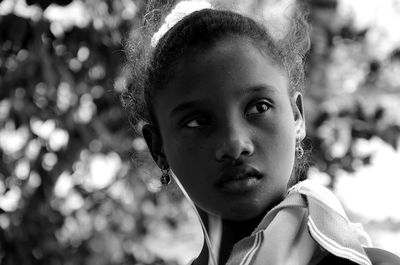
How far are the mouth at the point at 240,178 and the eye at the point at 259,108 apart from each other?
9cm

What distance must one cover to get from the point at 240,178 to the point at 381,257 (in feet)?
0.80

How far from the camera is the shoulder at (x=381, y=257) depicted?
109cm

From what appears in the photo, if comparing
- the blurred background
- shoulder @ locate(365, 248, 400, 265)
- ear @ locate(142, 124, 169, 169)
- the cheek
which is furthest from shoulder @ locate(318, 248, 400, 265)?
the blurred background

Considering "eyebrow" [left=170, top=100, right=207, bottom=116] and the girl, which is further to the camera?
"eyebrow" [left=170, top=100, right=207, bottom=116]

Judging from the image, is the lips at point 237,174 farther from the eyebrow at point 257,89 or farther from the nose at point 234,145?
the eyebrow at point 257,89

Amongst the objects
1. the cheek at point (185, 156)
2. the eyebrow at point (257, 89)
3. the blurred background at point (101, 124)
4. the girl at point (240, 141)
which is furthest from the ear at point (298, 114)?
the blurred background at point (101, 124)

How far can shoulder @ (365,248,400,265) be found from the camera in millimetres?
1086

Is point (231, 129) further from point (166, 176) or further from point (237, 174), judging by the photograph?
point (166, 176)

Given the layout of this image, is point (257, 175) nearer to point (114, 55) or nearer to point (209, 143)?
point (209, 143)

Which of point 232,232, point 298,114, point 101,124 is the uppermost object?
point 298,114

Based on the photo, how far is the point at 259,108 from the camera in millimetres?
1215

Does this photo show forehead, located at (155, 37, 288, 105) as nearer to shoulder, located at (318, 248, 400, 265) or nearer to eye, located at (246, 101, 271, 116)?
eye, located at (246, 101, 271, 116)

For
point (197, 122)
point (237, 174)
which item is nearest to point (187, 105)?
point (197, 122)

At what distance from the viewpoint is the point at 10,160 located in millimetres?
2936
